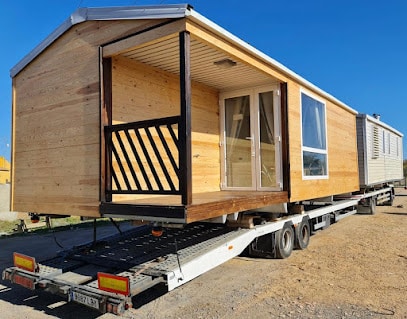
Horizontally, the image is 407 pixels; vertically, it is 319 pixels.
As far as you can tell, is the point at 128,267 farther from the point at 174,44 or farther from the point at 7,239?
the point at 7,239

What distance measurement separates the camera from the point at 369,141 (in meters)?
12.1

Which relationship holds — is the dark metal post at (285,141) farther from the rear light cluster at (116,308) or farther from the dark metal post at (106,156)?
the rear light cluster at (116,308)

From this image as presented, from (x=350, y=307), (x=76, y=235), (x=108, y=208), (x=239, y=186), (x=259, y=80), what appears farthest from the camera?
(x=76, y=235)

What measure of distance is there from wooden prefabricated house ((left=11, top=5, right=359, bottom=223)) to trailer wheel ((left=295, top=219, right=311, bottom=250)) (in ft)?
2.03

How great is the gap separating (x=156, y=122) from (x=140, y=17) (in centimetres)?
130

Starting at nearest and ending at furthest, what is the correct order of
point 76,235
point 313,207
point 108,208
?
point 108,208
point 313,207
point 76,235

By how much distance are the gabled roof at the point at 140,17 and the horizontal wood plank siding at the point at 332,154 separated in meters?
0.86

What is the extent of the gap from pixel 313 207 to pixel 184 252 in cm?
505

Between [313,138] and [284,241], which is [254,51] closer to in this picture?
[313,138]

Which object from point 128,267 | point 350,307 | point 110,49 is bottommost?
point 350,307

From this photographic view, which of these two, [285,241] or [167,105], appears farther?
[285,241]

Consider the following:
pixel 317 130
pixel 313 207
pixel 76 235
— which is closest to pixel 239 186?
pixel 317 130

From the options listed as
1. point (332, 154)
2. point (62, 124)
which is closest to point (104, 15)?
point (62, 124)

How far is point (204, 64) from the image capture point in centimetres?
590
